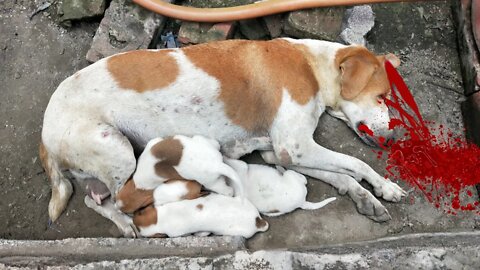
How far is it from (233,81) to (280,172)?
0.71 metres

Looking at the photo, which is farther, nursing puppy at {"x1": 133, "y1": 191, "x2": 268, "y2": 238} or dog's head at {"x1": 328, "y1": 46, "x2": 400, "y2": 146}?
dog's head at {"x1": 328, "y1": 46, "x2": 400, "y2": 146}

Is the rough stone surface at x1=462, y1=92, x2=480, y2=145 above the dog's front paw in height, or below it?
above

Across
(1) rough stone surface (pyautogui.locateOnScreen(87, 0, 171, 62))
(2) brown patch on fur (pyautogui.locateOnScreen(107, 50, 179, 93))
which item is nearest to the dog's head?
(2) brown patch on fur (pyautogui.locateOnScreen(107, 50, 179, 93))

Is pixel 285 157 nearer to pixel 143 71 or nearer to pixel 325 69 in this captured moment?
pixel 325 69

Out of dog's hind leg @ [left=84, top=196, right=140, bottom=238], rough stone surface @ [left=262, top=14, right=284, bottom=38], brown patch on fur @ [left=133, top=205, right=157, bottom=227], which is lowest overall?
dog's hind leg @ [left=84, top=196, right=140, bottom=238]

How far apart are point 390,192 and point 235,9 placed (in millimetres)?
1862

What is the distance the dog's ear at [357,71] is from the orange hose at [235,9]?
2.55ft

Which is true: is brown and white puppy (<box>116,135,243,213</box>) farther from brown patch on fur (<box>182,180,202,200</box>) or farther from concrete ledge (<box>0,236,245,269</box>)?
concrete ledge (<box>0,236,245,269</box>)

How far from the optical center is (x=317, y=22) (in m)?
4.30

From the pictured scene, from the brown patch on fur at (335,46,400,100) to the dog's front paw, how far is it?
0.64 metres

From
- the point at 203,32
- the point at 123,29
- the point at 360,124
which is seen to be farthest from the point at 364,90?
the point at 123,29

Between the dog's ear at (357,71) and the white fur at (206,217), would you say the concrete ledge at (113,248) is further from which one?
the dog's ear at (357,71)

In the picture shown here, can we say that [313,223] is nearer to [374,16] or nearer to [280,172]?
[280,172]

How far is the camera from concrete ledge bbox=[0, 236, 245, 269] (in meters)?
3.10
